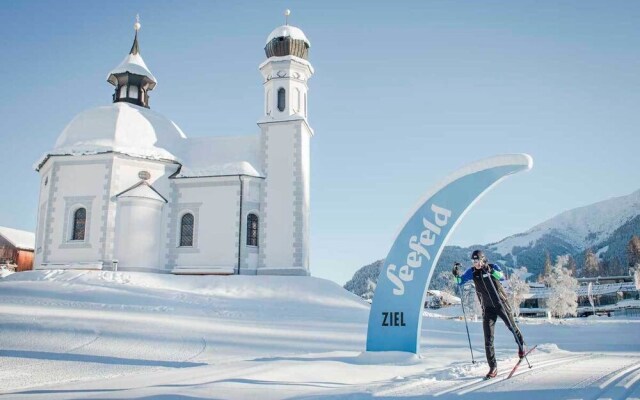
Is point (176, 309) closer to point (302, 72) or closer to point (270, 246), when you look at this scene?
point (270, 246)

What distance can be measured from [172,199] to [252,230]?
5.11 meters

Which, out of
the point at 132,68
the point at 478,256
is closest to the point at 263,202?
the point at 132,68

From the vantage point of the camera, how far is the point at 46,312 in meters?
13.9

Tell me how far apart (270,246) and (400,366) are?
19.4 meters

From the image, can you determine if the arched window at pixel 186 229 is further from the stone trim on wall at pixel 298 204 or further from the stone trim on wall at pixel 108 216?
the stone trim on wall at pixel 298 204

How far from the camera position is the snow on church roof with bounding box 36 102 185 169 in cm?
2709

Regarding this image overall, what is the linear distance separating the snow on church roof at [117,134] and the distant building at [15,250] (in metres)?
25.2

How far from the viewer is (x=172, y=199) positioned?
27.9 meters

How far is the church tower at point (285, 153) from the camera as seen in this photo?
2675 centimetres

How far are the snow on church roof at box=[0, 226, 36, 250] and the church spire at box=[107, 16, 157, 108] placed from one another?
24464mm

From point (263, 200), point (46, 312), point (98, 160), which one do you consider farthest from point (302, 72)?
point (46, 312)

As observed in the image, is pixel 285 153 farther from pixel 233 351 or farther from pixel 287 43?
pixel 233 351

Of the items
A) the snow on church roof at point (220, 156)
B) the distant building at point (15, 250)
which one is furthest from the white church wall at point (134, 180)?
the distant building at point (15, 250)

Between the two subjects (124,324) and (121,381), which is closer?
(121,381)
